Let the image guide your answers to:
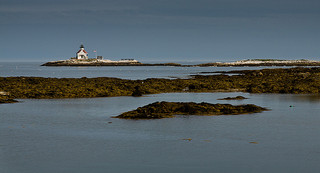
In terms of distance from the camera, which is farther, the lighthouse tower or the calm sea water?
the lighthouse tower

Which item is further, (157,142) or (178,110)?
(178,110)

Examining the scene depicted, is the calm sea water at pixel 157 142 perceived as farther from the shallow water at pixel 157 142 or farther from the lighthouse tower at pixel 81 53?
the lighthouse tower at pixel 81 53

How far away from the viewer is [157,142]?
15758 millimetres

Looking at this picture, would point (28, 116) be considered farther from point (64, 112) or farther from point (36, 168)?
point (36, 168)

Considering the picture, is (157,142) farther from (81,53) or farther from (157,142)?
(81,53)

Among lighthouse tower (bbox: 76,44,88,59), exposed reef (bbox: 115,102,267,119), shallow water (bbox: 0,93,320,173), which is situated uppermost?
lighthouse tower (bbox: 76,44,88,59)

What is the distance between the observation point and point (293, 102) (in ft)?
96.3

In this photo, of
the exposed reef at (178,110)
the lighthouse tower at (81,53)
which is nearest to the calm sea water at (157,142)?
the exposed reef at (178,110)

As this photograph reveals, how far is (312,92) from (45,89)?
22263 mm

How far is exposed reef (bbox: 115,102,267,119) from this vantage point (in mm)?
21531

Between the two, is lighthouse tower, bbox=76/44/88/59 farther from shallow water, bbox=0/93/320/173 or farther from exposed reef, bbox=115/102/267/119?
exposed reef, bbox=115/102/267/119

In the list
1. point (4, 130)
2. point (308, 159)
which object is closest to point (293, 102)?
point (308, 159)

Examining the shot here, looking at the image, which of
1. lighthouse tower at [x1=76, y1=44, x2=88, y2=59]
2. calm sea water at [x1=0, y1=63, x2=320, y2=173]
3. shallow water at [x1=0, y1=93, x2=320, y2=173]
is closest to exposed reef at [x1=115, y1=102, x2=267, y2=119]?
calm sea water at [x1=0, y1=63, x2=320, y2=173]

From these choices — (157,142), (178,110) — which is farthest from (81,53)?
(157,142)
